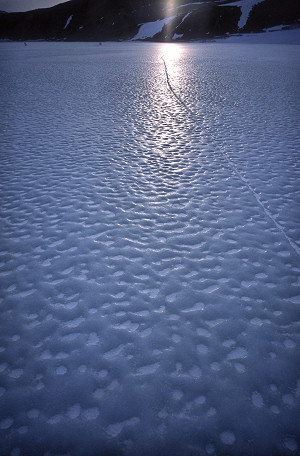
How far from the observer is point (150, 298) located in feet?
4.84

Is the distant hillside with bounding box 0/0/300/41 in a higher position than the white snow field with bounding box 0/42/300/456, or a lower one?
higher

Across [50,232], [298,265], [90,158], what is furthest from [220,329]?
[90,158]

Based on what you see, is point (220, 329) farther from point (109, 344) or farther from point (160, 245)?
point (160, 245)

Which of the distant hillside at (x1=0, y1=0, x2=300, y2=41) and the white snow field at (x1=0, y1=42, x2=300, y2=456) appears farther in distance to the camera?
the distant hillside at (x1=0, y1=0, x2=300, y2=41)

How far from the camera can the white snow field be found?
1.01m

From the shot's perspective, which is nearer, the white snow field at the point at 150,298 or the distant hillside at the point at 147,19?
the white snow field at the point at 150,298

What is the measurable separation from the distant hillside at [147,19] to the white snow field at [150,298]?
5023 centimetres

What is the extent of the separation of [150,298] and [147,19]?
77.3 m

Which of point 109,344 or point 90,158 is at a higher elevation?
point 90,158

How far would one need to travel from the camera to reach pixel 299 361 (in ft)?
3.96

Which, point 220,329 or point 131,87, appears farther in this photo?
point 131,87

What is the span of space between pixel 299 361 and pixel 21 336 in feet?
4.54

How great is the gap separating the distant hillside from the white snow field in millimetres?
50226

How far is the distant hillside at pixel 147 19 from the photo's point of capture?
44.0 metres
